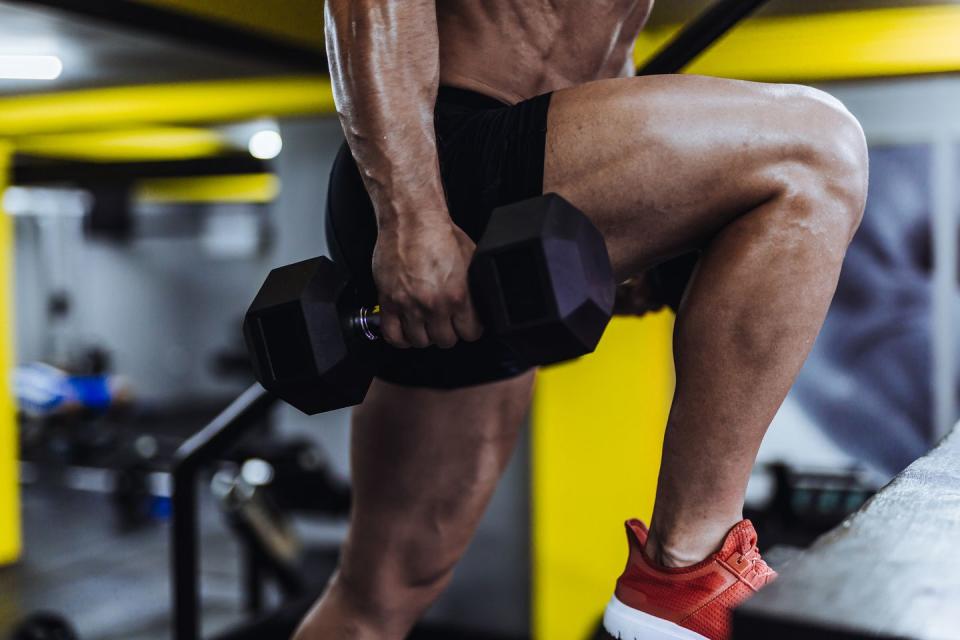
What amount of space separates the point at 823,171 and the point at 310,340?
374 millimetres

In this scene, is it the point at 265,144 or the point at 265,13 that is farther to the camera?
the point at 265,144

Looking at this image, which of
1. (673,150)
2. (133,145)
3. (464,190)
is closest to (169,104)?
(133,145)

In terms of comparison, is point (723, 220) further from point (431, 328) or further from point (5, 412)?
point (5, 412)

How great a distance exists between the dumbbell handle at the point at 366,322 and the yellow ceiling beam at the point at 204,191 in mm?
8439

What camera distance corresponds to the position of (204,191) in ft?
32.2

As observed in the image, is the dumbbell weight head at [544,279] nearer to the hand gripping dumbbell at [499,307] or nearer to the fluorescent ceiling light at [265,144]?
the hand gripping dumbbell at [499,307]

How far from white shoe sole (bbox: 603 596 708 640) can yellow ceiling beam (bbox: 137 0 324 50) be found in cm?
134

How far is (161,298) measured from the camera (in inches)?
412

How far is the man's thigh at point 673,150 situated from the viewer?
1.98ft

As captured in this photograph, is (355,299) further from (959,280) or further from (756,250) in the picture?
(959,280)

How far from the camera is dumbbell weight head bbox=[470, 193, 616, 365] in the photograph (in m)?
0.55

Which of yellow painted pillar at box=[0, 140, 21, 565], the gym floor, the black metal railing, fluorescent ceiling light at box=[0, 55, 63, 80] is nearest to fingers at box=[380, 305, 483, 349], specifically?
the black metal railing

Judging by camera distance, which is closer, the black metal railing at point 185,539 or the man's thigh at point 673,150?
the man's thigh at point 673,150

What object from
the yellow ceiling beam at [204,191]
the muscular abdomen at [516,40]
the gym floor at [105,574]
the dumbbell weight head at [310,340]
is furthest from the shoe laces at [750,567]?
the yellow ceiling beam at [204,191]
